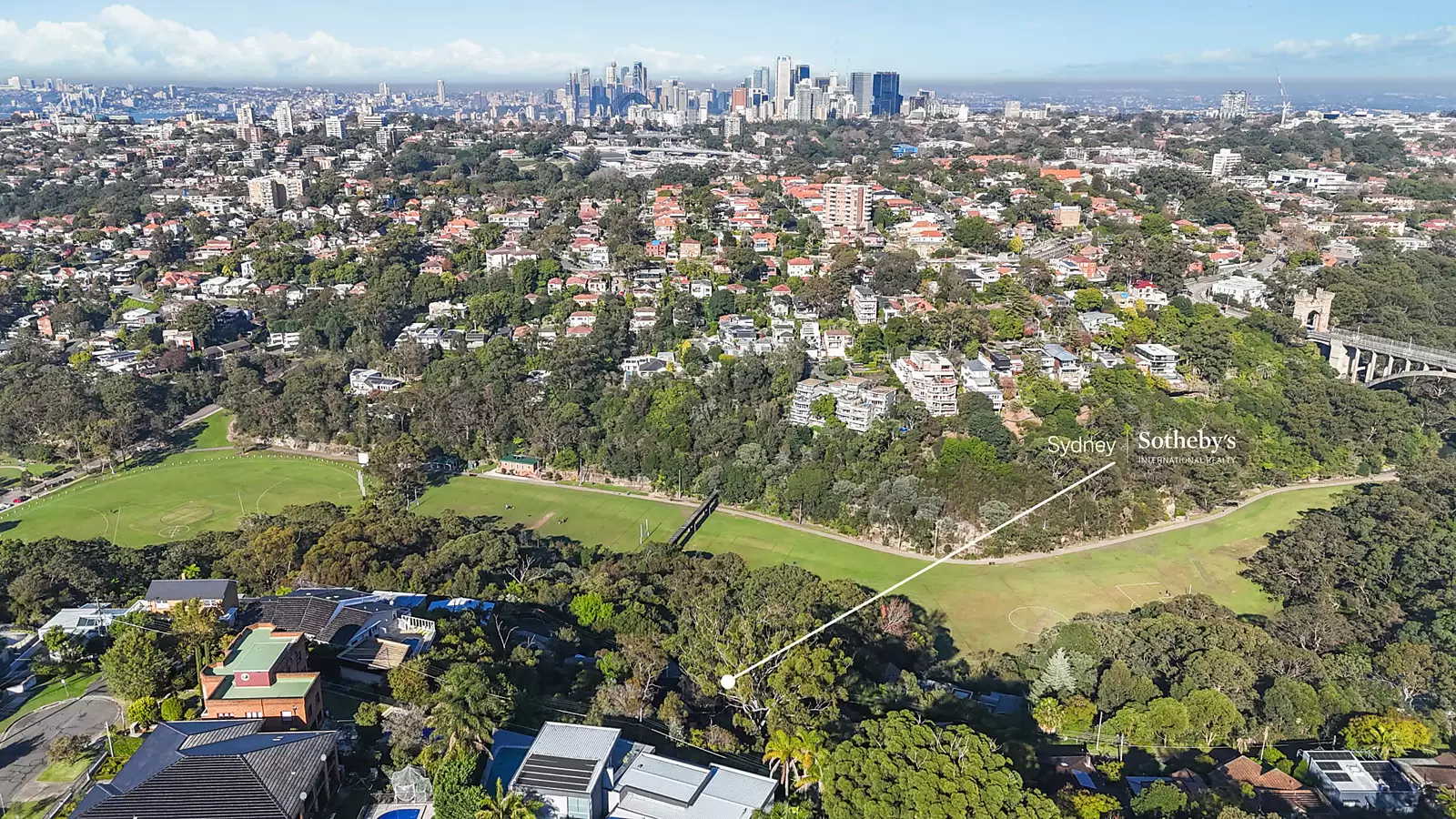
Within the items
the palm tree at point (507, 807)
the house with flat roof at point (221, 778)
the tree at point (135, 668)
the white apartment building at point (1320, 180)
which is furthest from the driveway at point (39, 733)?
the white apartment building at point (1320, 180)

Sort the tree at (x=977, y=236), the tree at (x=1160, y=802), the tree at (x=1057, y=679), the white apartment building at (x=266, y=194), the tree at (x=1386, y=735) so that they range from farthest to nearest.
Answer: the white apartment building at (x=266, y=194), the tree at (x=977, y=236), the tree at (x=1057, y=679), the tree at (x=1386, y=735), the tree at (x=1160, y=802)

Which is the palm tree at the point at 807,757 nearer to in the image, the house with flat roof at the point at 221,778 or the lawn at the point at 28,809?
the house with flat roof at the point at 221,778

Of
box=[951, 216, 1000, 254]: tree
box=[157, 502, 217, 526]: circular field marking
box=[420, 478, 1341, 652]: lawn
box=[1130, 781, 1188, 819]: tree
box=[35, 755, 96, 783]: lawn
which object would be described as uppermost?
box=[951, 216, 1000, 254]: tree

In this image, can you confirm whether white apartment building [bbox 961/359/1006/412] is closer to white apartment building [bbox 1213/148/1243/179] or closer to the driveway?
the driveway

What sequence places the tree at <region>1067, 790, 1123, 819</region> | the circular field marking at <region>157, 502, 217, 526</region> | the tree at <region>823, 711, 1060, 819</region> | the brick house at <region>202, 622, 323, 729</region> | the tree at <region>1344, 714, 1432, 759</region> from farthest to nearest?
the circular field marking at <region>157, 502, 217, 526</region>, the tree at <region>1344, 714, 1432, 759</region>, the brick house at <region>202, 622, 323, 729</region>, the tree at <region>1067, 790, 1123, 819</region>, the tree at <region>823, 711, 1060, 819</region>

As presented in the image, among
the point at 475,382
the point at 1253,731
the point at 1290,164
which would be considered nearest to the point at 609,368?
the point at 475,382

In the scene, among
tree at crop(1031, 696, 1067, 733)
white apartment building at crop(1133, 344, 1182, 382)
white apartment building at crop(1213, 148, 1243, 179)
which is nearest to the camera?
tree at crop(1031, 696, 1067, 733)

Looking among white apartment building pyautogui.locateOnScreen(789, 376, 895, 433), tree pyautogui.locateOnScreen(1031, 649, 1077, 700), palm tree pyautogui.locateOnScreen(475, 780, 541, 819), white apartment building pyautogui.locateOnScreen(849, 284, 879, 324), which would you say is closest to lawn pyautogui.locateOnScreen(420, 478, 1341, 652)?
tree pyautogui.locateOnScreen(1031, 649, 1077, 700)
